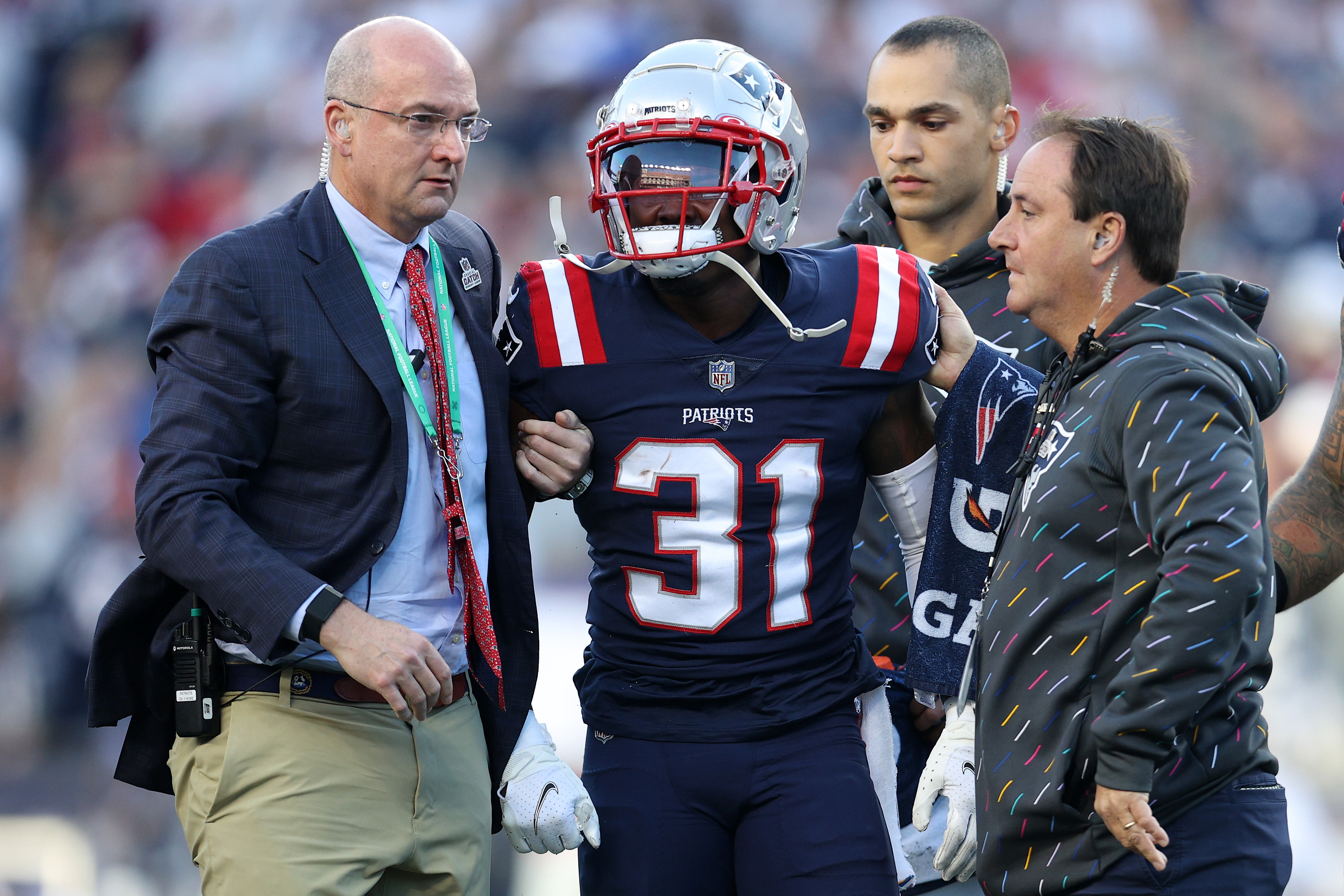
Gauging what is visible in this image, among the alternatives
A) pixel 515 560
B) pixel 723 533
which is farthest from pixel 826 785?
pixel 515 560

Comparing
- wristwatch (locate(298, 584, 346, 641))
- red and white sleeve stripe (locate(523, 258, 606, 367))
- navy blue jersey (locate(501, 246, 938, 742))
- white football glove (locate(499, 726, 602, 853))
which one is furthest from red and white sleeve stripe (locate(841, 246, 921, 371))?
wristwatch (locate(298, 584, 346, 641))

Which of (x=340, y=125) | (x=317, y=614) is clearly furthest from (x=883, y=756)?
(x=340, y=125)

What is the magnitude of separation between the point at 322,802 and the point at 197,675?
274 millimetres

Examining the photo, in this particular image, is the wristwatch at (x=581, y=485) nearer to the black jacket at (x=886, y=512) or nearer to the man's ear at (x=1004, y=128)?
the black jacket at (x=886, y=512)

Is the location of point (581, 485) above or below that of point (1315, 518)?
above

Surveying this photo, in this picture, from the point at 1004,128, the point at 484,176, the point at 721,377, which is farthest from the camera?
the point at 484,176

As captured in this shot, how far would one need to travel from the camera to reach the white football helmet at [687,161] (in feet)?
7.09

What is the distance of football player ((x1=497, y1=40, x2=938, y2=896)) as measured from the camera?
2.12 m

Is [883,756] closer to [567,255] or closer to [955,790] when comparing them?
[955,790]

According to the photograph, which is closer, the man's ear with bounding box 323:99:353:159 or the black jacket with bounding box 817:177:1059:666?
the man's ear with bounding box 323:99:353:159

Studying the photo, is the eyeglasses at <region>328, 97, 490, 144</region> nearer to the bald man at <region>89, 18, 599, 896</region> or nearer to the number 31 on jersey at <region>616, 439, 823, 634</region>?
the bald man at <region>89, 18, 599, 896</region>

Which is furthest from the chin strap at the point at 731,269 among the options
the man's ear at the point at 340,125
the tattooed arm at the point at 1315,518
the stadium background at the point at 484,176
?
the stadium background at the point at 484,176

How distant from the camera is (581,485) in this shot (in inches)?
87.9

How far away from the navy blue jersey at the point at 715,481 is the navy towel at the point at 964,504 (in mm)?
100
